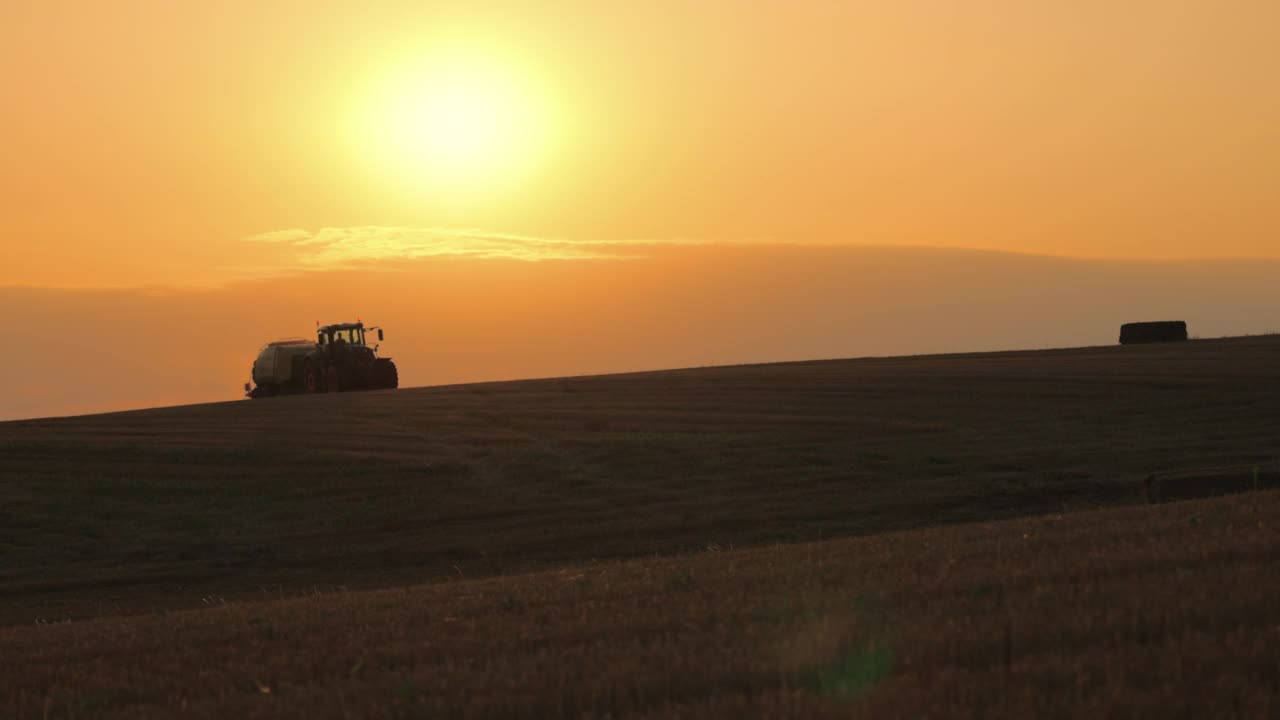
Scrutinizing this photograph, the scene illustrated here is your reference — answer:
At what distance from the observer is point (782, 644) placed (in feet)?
27.8

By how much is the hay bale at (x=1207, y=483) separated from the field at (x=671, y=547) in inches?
151

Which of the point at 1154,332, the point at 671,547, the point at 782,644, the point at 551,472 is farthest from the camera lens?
the point at 1154,332

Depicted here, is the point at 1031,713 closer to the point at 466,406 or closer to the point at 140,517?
the point at 140,517

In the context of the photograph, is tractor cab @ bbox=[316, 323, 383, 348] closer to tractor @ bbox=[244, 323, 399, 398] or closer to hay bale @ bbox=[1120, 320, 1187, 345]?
tractor @ bbox=[244, 323, 399, 398]

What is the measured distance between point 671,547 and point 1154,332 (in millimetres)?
56442

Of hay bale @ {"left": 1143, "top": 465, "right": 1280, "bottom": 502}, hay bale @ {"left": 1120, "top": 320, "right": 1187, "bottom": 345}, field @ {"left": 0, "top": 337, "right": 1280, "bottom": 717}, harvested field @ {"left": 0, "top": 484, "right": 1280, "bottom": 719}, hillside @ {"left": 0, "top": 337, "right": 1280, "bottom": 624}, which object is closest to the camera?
harvested field @ {"left": 0, "top": 484, "right": 1280, "bottom": 719}

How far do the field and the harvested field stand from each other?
4 cm

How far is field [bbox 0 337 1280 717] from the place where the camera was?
25.5 ft

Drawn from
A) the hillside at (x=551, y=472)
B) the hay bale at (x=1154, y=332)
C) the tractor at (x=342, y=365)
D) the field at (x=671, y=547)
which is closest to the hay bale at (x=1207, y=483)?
the hillside at (x=551, y=472)

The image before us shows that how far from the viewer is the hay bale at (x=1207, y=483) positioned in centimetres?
2133

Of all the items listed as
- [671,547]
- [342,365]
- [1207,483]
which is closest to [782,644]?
[1207,483]

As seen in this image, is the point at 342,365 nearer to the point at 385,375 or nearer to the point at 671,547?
the point at 385,375

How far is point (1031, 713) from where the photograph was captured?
6418 mm

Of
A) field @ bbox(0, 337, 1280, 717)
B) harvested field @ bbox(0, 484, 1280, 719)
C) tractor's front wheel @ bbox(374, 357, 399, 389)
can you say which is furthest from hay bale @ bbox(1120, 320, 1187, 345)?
harvested field @ bbox(0, 484, 1280, 719)
